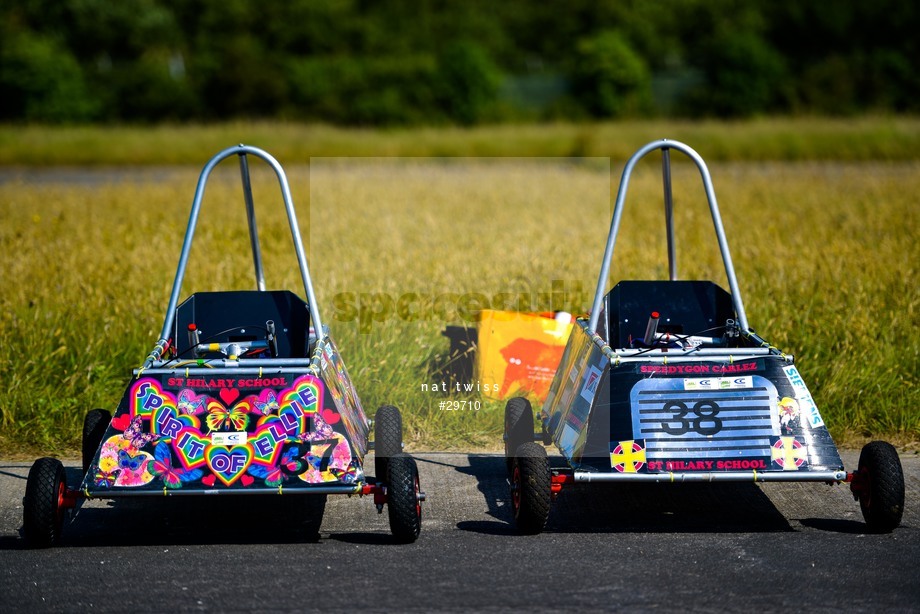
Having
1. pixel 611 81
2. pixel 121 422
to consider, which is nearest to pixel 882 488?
pixel 121 422

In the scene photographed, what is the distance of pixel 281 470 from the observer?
5.81m

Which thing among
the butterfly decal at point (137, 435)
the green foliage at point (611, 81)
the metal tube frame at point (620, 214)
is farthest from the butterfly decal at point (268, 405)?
the green foliage at point (611, 81)

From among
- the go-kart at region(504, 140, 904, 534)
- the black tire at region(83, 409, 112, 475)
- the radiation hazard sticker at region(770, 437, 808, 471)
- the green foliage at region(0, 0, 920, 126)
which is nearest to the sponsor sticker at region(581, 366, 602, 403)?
the go-kart at region(504, 140, 904, 534)

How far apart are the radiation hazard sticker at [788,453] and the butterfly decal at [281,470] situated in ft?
8.11

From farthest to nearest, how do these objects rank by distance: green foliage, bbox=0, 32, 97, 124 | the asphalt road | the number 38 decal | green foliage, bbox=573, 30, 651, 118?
green foliage, bbox=0, 32, 97, 124 → green foliage, bbox=573, 30, 651, 118 → the number 38 decal → the asphalt road

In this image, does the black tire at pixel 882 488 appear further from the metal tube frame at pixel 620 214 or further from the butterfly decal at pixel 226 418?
the butterfly decal at pixel 226 418

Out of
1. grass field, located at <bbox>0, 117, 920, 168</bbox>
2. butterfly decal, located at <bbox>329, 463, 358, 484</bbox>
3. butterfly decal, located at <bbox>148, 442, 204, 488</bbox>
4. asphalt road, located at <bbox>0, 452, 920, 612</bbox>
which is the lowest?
asphalt road, located at <bbox>0, 452, 920, 612</bbox>

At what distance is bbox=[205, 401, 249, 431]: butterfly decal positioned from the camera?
5.87 metres

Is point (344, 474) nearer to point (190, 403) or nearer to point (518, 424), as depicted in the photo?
point (190, 403)

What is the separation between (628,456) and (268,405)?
1.92 m

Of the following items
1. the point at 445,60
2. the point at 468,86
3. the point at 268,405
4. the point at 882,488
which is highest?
the point at 445,60

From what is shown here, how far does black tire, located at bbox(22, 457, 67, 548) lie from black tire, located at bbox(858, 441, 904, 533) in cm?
425

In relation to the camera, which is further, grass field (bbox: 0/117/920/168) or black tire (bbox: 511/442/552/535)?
grass field (bbox: 0/117/920/168)

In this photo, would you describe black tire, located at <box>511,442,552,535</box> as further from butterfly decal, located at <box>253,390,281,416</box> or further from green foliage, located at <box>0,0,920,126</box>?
green foliage, located at <box>0,0,920,126</box>
